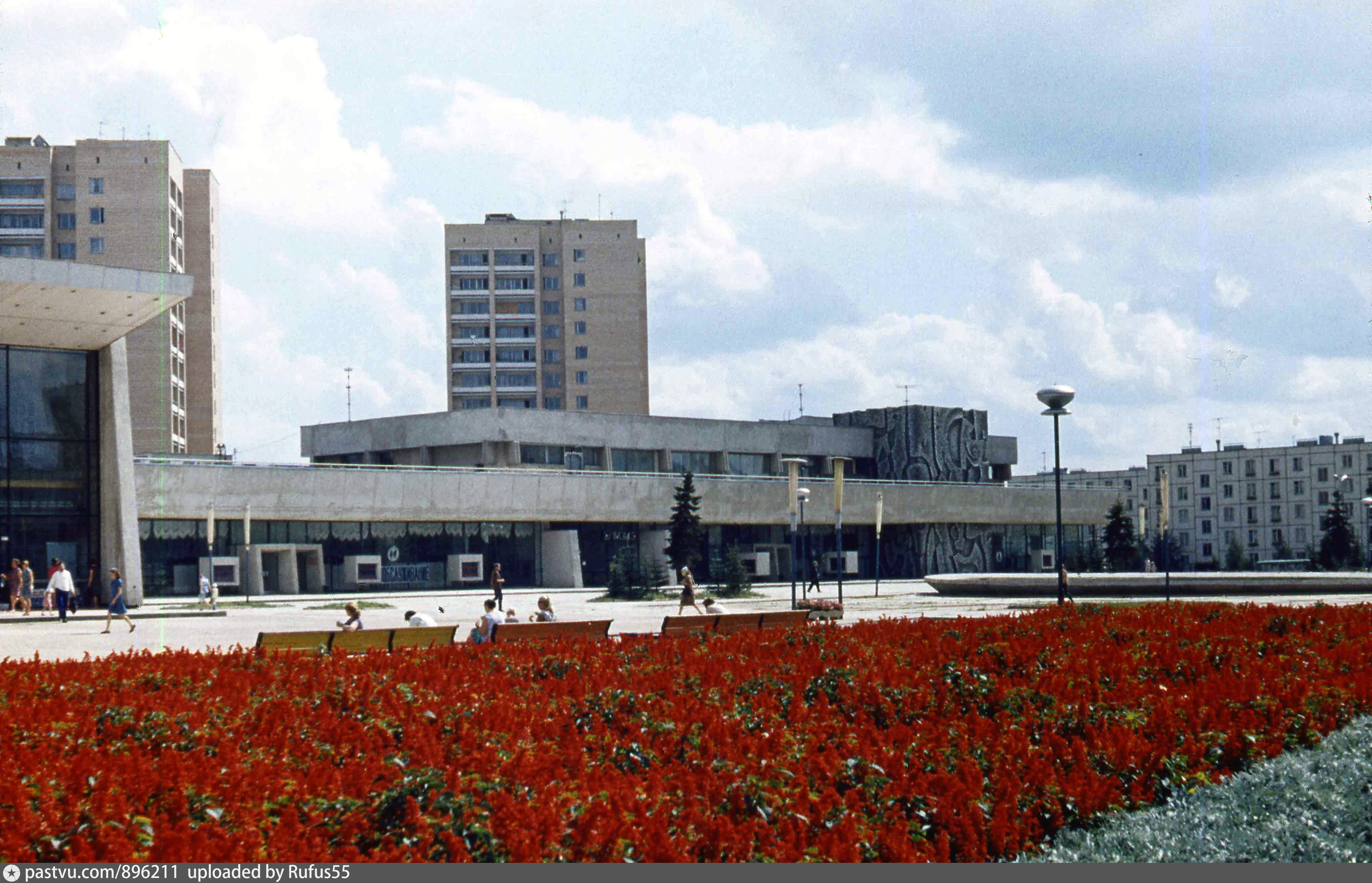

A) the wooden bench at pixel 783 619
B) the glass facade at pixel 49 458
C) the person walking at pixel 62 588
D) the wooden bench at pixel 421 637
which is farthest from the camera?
the glass facade at pixel 49 458

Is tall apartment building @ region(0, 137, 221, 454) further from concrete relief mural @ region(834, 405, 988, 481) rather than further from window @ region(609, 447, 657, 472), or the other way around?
concrete relief mural @ region(834, 405, 988, 481)

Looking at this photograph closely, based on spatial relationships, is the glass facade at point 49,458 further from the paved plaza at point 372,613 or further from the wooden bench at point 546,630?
the wooden bench at point 546,630

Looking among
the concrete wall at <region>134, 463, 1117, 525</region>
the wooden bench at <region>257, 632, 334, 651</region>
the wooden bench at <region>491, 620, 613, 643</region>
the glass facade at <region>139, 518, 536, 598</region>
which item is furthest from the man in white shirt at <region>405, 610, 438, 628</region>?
the glass facade at <region>139, 518, 536, 598</region>

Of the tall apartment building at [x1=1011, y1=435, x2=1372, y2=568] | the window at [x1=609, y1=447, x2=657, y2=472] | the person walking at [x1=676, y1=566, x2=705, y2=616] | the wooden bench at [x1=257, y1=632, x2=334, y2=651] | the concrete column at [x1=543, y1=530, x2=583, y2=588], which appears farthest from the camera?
the tall apartment building at [x1=1011, y1=435, x2=1372, y2=568]

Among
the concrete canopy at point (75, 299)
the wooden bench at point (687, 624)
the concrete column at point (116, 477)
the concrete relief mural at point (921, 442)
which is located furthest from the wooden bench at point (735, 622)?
the concrete relief mural at point (921, 442)

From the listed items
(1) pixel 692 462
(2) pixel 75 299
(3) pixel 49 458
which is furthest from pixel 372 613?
(1) pixel 692 462

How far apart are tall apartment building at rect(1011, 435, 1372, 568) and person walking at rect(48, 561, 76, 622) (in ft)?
299

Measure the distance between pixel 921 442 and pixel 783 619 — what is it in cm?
6534

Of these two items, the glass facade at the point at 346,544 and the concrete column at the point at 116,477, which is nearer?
the concrete column at the point at 116,477

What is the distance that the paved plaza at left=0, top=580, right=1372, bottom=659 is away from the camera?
2580 cm

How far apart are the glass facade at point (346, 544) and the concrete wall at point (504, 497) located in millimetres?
735

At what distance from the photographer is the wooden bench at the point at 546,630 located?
18.2 metres

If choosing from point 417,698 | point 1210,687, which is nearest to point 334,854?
point 417,698

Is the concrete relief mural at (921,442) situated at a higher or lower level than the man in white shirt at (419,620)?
higher
